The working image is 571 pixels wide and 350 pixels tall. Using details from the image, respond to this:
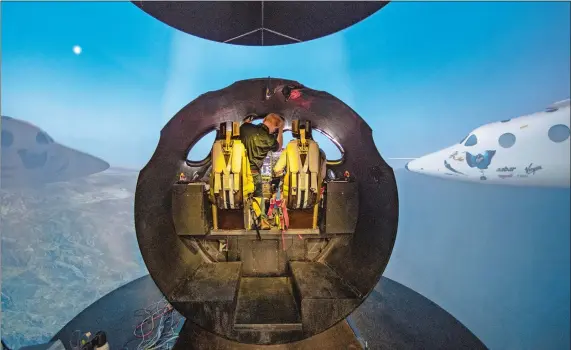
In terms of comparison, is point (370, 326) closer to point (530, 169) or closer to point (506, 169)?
point (530, 169)

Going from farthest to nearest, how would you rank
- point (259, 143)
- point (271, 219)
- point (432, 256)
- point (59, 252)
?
1. point (432, 256)
2. point (59, 252)
3. point (271, 219)
4. point (259, 143)

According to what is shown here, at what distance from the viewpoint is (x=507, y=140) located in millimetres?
Result: 7359

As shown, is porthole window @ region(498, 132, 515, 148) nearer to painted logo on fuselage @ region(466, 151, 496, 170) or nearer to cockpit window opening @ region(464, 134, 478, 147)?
painted logo on fuselage @ region(466, 151, 496, 170)

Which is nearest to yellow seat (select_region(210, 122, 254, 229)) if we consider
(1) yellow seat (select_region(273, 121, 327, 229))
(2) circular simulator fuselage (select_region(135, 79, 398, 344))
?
(2) circular simulator fuselage (select_region(135, 79, 398, 344))

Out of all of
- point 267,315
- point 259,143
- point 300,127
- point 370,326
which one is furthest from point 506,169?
point 267,315

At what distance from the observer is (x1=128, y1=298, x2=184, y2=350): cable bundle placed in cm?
298

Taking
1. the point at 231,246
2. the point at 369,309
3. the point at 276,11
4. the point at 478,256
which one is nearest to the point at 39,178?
the point at 231,246

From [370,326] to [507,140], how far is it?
8.48m

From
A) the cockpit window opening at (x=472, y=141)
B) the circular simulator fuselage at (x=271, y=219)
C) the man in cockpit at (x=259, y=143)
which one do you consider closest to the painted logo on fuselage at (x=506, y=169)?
the cockpit window opening at (x=472, y=141)

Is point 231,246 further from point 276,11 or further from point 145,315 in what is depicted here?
point 276,11

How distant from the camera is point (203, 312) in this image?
221cm

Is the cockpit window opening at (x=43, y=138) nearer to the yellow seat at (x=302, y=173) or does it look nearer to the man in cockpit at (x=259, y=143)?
the man in cockpit at (x=259, y=143)

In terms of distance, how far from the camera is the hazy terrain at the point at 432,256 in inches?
368

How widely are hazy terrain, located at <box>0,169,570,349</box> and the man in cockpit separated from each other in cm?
757
